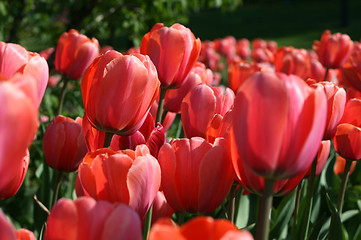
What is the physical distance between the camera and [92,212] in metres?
0.57

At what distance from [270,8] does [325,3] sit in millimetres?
3343

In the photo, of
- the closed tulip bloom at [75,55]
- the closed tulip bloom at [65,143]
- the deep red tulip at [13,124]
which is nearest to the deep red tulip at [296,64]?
the closed tulip bloom at [75,55]

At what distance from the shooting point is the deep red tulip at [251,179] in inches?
30.1

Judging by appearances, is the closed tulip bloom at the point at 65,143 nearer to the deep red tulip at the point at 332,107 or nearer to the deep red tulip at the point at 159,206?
the deep red tulip at the point at 159,206

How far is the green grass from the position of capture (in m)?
18.8

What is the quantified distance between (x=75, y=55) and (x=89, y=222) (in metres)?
1.44

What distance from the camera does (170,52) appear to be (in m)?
1.33

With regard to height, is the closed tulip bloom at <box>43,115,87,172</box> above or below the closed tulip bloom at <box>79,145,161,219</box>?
below

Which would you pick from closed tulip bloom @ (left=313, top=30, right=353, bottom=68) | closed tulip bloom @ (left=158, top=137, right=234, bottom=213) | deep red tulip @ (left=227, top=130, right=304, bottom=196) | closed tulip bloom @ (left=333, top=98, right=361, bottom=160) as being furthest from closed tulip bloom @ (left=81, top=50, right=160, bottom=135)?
closed tulip bloom @ (left=313, top=30, right=353, bottom=68)

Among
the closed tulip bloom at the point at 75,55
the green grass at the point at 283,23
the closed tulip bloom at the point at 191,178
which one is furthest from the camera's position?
the green grass at the point at 283,23

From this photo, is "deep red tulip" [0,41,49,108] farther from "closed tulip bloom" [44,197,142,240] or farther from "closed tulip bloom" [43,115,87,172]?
"closed tulip bloom" [44,197,142,240]

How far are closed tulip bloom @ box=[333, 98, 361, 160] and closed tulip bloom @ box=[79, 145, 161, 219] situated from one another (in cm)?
59

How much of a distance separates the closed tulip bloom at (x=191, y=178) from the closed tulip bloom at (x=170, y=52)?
1.49ft

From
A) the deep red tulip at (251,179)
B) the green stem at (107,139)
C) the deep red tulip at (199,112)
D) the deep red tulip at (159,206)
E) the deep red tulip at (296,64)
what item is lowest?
the deep red tulip at (296,64)
